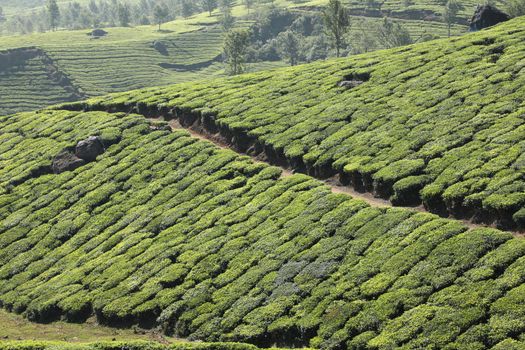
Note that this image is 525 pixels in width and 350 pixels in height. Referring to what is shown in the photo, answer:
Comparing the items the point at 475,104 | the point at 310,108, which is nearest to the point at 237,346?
the point at 475,104

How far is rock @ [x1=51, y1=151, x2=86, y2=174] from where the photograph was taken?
70.2m

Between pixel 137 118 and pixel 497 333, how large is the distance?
5410 cm

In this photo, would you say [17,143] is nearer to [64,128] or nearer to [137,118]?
[64,128]

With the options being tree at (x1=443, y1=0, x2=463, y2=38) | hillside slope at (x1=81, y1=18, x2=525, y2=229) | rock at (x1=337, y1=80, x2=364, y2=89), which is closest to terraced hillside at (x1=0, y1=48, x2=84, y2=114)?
hillside slope at (x1=81, y1=18, x2=525, y2=229)

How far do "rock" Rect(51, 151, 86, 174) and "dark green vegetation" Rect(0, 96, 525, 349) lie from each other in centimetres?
118

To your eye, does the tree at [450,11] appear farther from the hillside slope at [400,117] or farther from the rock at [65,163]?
the rock at [65,163]

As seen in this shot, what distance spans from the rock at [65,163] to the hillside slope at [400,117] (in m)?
13.0

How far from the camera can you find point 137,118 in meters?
76.7

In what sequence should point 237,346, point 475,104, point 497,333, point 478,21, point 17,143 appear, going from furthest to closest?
point 478,21, point 17,143, point 475,104, point 237,346, point 497,333

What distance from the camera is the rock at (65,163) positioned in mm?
70250

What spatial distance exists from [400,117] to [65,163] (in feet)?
120

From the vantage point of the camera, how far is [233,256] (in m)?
47.8

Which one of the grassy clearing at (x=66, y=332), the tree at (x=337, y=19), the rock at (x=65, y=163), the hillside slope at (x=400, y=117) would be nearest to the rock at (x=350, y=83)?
the hillside slope at (x=400, y=117)

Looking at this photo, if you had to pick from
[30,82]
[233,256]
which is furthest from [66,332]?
[30,82]
